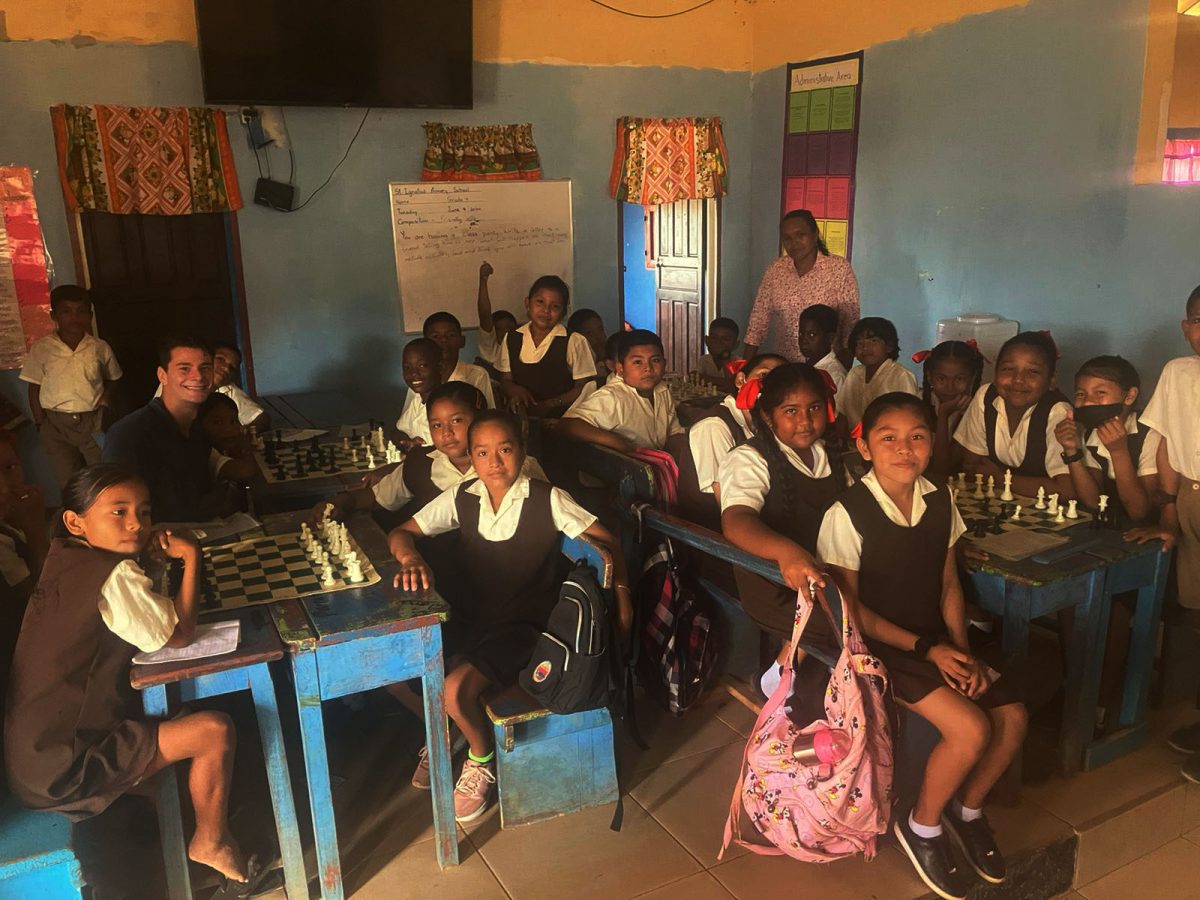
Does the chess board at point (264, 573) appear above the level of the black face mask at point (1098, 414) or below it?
below

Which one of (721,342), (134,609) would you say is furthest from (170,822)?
(721,342)

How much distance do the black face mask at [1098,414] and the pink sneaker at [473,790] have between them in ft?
7.75

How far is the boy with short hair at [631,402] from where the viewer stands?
13.8 ft

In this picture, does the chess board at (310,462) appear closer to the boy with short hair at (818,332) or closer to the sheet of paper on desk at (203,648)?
the sheet of paper on desk at (203,648)

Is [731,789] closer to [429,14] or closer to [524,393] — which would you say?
[524,393]

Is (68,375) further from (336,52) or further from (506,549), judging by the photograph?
(506,549)

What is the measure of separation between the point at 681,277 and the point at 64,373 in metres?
4.70

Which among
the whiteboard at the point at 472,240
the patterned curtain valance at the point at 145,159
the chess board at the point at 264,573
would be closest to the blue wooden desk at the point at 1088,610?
the chess board at the point at 264,573

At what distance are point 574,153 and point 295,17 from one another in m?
2.15

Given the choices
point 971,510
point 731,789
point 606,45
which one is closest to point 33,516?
point 731,789

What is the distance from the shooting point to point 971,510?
3.30 m

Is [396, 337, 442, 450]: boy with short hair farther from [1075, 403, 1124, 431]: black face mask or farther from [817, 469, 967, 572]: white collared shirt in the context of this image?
[1075, 403, 1124, 431]: black face mask

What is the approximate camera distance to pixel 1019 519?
10.6 ft

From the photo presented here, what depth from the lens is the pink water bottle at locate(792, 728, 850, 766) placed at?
7.93 feet
